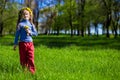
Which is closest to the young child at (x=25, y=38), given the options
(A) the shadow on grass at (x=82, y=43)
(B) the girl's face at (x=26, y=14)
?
(B) the girl's face at (x=26, y=14)

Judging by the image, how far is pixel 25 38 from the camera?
10.5m

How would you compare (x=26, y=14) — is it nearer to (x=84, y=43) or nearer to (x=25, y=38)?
(x=25, y=38)

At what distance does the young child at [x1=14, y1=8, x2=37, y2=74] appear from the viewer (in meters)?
10.3

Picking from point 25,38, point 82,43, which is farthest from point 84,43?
point 25,38

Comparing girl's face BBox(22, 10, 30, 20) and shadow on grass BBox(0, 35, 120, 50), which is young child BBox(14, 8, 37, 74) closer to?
girl's face BBox(22, 10, 30, 20)

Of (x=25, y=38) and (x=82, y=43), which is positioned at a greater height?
(x=25, y=38)

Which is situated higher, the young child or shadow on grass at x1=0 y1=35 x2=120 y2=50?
the young child

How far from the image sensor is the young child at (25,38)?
33.8 feet

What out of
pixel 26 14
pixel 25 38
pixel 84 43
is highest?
pixel 26 14

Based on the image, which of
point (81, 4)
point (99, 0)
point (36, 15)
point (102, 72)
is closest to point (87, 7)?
point (81, 4)

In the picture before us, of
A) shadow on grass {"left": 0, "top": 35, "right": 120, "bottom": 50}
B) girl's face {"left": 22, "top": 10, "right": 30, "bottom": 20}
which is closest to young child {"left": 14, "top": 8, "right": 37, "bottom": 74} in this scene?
girl's face {"left": 22, "top": 10, "right": 30, "bottom": 20}

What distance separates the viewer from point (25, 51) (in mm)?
10352

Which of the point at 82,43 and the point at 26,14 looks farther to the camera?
the point at 82,43

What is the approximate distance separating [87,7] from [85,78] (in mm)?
61533
